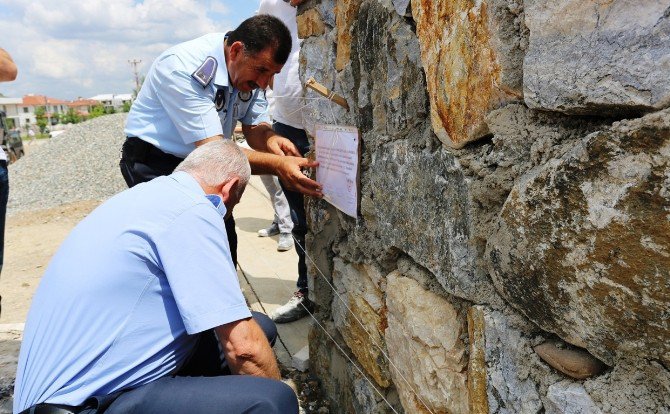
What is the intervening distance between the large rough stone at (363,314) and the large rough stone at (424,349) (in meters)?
0.09

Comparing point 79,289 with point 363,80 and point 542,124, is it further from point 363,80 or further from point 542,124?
point 542,124

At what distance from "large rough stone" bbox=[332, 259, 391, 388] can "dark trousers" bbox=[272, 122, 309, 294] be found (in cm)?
81

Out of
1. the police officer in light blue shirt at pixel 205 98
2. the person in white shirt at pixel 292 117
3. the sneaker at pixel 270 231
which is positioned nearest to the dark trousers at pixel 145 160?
the police officer in light blue shirt at pixel 205 98

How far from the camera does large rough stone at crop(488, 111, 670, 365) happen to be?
0.83 m

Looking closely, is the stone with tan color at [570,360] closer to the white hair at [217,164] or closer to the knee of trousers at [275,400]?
the knee of trousers at [275,400]

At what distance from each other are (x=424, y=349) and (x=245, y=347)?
0.56m

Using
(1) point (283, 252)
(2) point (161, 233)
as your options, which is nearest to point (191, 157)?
(2) point (161, 233)

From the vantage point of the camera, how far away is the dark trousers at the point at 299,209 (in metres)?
3.24

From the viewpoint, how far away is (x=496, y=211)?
1.24m

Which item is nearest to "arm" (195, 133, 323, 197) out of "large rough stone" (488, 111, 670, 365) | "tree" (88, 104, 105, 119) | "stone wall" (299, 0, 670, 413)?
"stone wall" (299, 0, 670, 413)

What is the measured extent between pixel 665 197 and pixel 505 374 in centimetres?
60

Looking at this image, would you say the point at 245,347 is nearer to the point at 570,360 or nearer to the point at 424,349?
the point at 424,349

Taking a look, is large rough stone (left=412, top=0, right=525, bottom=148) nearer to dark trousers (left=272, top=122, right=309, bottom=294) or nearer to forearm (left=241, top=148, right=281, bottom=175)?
forearm (left=241, top=148, right=281, bottom=175)

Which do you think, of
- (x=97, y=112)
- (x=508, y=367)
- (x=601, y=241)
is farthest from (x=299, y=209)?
(x=97, y=112)
